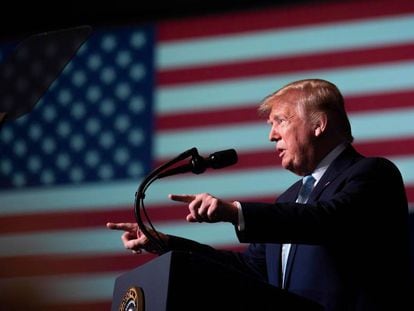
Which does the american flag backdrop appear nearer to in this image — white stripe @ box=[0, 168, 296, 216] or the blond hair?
white stripe @ box=[0, 168, 296, 216]

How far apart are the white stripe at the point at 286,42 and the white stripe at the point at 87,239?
641 millimetres

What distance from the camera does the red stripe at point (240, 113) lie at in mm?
2699

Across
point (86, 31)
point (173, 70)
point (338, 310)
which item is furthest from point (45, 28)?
point (338, 310)

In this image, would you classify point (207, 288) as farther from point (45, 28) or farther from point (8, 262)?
point (45, 28)

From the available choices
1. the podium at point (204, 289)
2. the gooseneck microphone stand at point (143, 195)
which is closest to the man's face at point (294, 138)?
the gooseneck microphone stand at point (143, 195)

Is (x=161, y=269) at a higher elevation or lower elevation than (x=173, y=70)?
lower

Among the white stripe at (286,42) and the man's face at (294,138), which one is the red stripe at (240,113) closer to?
the white stripe at (286,42)

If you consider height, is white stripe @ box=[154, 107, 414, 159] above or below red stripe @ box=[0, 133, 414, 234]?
above

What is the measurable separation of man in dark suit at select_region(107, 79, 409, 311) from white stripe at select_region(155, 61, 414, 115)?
72cm

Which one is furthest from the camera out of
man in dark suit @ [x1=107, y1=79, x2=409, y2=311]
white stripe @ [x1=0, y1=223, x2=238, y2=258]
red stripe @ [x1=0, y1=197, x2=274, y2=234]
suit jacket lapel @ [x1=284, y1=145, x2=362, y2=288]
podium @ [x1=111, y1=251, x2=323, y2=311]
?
red stripe @ [x1=0, y1=197, x2=274, y2=234]

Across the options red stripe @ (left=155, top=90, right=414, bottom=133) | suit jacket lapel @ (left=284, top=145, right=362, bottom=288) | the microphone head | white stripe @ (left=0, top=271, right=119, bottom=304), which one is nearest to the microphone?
the microphone head

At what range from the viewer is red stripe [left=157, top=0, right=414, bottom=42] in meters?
2.81

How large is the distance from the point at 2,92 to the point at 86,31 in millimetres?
396

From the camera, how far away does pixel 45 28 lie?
3281 millimetres
